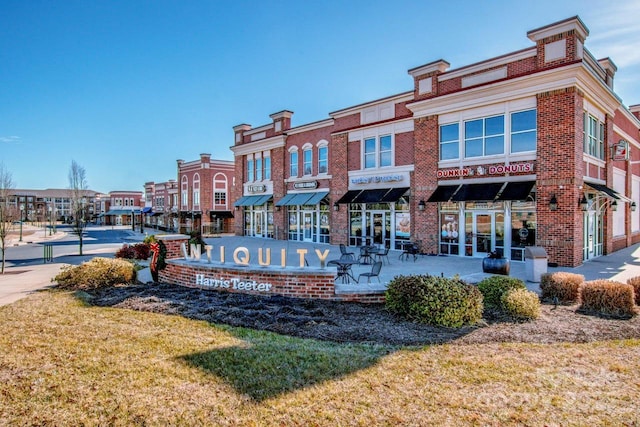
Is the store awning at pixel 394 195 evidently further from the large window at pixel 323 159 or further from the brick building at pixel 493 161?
the large window at pixel 323 159

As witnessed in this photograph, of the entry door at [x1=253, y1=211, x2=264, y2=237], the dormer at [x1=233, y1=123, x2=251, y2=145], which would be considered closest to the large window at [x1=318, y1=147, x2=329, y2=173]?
the entry door at [x1=253, y1=211, x2=264, y2=237]

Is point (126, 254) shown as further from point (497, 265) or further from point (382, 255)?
point (497, 265)

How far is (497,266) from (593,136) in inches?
398

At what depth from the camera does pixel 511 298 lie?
739cm

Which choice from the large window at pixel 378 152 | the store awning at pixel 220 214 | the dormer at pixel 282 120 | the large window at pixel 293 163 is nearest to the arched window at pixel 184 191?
the store awning at pixel 220 214

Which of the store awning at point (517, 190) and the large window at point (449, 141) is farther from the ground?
the large window at point (449, 141)

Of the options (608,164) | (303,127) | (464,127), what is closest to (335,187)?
(303,127)

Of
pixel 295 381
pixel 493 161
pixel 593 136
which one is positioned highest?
pixel 593 136

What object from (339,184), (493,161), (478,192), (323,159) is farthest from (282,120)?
(478,192)

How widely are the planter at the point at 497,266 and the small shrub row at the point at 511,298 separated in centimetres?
342

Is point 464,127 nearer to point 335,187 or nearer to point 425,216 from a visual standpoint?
point 425,216

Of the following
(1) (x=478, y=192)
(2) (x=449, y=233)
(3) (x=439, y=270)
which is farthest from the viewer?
(2) (x=449, y=233)

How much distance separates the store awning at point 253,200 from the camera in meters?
30.5

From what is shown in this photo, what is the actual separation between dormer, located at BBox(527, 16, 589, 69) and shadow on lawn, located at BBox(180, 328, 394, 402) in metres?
14.5
